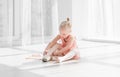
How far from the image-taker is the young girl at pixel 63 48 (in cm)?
219

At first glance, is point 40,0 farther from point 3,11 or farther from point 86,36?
point 86,36

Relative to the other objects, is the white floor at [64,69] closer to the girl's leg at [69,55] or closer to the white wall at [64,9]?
the girl's leg at [69,55]

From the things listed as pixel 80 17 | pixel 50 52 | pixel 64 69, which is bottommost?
pixel 64 69

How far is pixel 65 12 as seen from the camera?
4.07 m

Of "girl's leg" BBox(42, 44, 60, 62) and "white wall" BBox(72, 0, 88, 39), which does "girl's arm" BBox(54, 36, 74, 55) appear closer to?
"girl's leg" BBox(42, 44, 60, 62)

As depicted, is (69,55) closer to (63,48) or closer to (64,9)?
(63,48)

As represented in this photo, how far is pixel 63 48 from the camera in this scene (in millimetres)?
2230

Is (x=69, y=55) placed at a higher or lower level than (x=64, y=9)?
lower

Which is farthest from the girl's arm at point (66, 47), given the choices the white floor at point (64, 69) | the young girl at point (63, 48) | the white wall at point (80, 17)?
the white wall at point (80, 17)

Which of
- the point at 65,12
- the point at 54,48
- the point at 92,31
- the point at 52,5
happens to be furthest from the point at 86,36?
the point at 54,48

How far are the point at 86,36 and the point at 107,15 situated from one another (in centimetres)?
64

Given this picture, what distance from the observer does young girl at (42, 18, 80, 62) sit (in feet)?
Result: 7.20

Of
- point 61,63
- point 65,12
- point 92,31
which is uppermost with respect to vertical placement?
point 65,12

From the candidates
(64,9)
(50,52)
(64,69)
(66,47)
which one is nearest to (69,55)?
(66,47)
